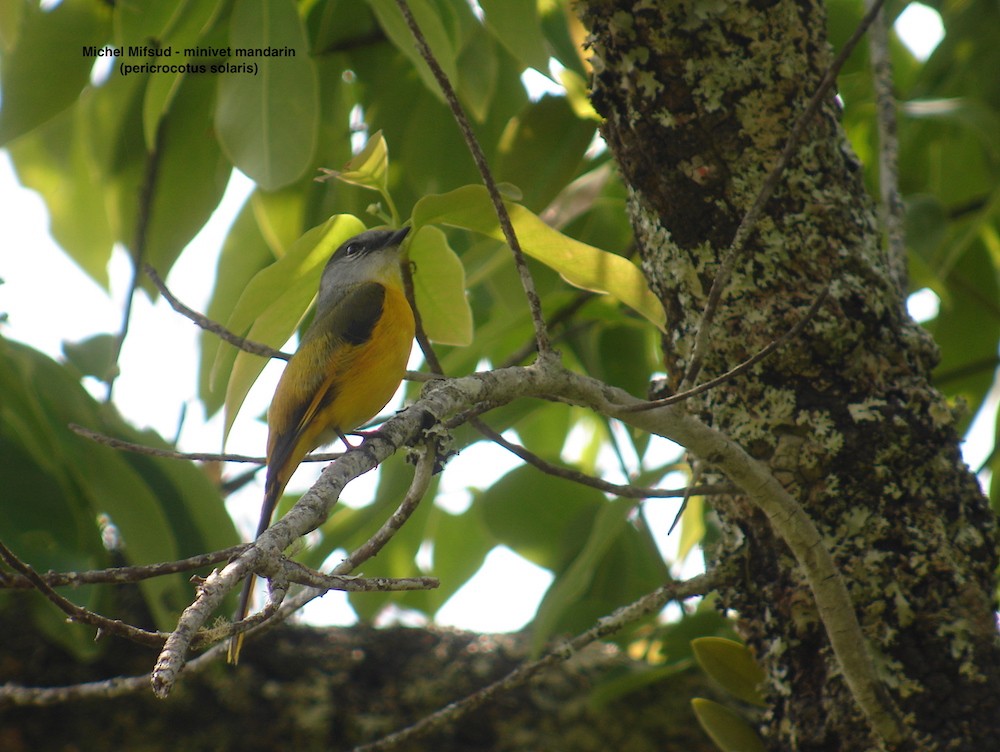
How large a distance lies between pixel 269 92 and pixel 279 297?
69cm

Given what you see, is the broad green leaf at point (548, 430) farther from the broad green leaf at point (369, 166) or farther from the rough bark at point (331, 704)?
the broad green leaf at point (369, 166)

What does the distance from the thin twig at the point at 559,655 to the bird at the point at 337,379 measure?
1002 millimetres

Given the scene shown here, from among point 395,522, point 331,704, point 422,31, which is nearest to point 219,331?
point 395,522

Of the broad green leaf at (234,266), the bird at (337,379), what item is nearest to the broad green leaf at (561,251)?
the bird at (337,379)

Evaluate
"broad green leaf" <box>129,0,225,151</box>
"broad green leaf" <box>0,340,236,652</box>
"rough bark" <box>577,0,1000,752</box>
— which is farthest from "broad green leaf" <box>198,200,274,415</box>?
"rough bark" <box>577,0,1000,752</box>

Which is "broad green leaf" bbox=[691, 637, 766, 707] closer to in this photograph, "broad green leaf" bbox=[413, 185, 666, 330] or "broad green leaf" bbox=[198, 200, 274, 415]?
"broad green leaf" bbox=[413, 185, 666, 330]

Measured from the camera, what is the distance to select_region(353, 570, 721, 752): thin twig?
2.28 m

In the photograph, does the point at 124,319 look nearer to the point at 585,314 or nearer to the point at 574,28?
the point at 585,314

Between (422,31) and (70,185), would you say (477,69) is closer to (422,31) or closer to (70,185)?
(422,31)

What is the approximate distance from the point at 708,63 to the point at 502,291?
0.88 m

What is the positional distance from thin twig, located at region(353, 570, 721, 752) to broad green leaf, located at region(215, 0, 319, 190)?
1.38 metres

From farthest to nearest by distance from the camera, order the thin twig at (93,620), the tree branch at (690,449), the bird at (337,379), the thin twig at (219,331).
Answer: the bird at (337,379) < the thin twig at (219,331) < the tree branch at (690,449) < the thin twig at (93,620)

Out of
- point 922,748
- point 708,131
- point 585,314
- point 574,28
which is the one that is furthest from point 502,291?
point 922,748

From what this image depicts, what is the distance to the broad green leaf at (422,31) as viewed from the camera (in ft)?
8.05
